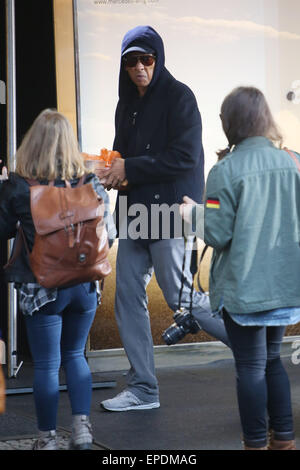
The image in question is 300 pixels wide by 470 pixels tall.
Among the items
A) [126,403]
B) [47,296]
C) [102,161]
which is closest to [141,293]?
[126,403]

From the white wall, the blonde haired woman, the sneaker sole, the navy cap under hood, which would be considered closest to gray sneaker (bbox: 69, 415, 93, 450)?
the blonde haired woman

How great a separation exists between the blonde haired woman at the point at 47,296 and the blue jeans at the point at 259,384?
2.32 feet

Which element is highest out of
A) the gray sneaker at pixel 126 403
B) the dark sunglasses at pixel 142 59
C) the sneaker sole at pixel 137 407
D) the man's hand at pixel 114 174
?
the dark sunglasses at pixel 142 59

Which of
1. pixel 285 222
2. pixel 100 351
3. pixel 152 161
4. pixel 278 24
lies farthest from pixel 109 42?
pixel 285 222

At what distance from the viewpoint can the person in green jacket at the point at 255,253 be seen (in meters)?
3.23

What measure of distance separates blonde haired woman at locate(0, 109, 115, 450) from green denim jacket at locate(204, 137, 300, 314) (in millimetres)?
668

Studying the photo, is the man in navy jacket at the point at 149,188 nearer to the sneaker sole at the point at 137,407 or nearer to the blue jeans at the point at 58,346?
the sneaker sole at the point at 137,407

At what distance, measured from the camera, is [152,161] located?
4.46 meters

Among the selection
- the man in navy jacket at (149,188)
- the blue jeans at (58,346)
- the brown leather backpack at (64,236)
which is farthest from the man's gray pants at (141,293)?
the brown leather backpack at (64,236)

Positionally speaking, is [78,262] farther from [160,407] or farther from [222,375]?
[222,375]

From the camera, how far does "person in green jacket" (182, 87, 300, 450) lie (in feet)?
10.6

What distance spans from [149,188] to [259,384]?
1.60 metres

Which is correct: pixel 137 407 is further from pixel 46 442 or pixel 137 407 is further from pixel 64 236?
pixel 64 236

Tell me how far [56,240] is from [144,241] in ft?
3.86
